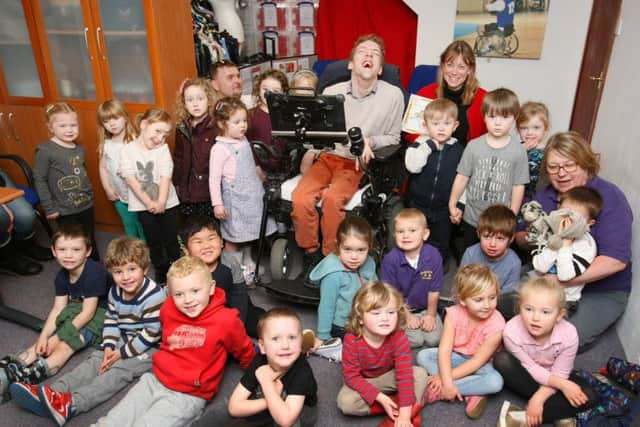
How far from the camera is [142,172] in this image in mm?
2746

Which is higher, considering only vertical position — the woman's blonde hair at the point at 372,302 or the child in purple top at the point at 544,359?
the woman's blonde hair at the point at 372,302

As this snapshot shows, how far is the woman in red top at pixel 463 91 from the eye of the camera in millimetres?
2771

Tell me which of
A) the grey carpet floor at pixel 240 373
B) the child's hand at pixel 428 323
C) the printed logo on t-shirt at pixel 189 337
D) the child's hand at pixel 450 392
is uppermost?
the printed logo on t-shirt at pixel 189 337

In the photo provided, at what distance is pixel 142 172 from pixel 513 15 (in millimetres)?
3103

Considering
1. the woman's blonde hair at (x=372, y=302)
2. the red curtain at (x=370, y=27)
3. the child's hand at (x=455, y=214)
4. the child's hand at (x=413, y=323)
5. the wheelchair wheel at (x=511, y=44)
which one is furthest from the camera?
the red curtain at (x=370, y=27)

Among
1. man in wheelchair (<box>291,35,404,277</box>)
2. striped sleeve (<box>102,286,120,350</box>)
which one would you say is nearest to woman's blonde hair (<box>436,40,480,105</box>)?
man in wheelchair (<box>291,35,404,277</box>)

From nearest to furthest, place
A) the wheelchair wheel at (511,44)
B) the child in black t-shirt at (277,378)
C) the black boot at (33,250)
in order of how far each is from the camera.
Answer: the child in black t-shirt at (277,378), the black boot at (33,250), the wheelchair wheel at (511,44)

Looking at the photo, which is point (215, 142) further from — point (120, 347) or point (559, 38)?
point (559, 38)

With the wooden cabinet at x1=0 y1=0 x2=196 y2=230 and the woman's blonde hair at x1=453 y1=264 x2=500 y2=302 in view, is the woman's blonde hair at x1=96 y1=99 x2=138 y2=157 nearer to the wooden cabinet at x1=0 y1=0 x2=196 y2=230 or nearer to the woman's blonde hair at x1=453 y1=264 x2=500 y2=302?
the wooden cabinet at x1=0 y1=0 x2=196 y2=230

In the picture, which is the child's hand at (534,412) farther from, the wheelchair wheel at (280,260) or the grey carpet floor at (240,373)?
the wheelchair wheel at (280,260)

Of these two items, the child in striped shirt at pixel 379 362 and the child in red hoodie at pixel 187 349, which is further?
the child in red hoodie at pixel 187 349

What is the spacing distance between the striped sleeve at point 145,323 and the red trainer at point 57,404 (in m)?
0.29

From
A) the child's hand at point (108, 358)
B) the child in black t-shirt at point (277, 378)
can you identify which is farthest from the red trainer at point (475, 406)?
the child's hand at point (108, 358)

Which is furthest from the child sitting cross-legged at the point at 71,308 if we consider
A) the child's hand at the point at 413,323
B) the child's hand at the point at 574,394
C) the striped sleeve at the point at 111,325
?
the child's hand at the point at 574,394
